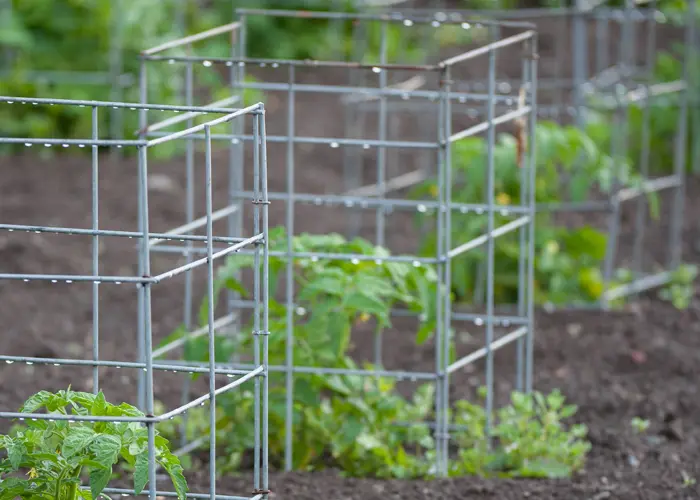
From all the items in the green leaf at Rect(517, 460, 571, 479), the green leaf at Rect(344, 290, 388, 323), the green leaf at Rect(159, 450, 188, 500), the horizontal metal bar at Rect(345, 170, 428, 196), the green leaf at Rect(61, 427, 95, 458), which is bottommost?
the green leaf at Rect(517, 460, 571, 479)

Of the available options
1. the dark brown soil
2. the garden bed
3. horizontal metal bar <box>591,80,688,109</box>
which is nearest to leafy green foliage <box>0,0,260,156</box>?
the dark brown soil

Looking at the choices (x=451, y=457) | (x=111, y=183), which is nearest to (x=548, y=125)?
(x=451, y=457)

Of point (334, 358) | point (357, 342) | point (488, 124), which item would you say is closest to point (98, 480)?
point (334, 358)

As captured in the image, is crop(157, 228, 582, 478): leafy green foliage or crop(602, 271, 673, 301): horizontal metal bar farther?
crop(602, 271, 673, 301): horizontal metal bar

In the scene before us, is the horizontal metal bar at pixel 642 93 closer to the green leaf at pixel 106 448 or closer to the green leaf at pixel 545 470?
the green leaf at pixel 545 470

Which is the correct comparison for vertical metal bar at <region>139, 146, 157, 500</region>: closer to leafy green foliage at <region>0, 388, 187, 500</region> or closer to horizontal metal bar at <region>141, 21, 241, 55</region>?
leafy green foliage at <region>0, 388, 187, 500</region>

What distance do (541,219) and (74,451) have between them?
13.8 feet

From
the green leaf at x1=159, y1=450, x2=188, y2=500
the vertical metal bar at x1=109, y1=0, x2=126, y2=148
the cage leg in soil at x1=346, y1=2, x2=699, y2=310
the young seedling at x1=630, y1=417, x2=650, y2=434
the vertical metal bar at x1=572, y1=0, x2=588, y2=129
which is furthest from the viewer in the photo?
the vertical metal bar at x1=109, y1=0, x2=126, y2=148

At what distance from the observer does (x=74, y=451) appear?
9.82ft

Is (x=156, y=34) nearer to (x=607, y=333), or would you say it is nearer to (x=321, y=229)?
(x=321, y=229)

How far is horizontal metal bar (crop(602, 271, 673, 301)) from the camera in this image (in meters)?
6.71

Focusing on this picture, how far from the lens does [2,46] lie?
985 centimetres

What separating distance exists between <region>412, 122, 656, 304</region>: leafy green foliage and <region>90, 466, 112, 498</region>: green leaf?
3277mm

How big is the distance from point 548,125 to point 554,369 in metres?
1.38
